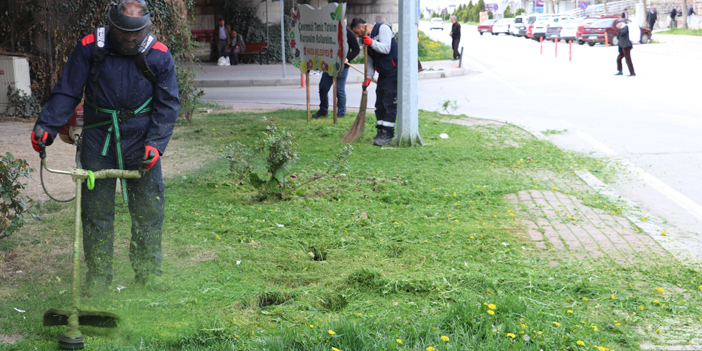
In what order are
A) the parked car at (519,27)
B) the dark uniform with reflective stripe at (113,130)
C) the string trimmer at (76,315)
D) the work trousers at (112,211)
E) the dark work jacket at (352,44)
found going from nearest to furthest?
the string trimmer at (76,315) → the dark uniform with reflective stripe at (113,130) → the work trousers at (112,211) → the dark work jacket at (352,44) → the parked car at (519,27)

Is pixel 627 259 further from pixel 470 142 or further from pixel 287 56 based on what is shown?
pixel 287 56

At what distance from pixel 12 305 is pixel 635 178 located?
6030 mm

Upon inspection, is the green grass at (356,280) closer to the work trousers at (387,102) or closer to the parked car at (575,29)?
the work trousers at (387,102)

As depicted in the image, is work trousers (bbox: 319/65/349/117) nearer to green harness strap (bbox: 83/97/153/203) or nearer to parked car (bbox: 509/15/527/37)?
green harness strap (bbox: 83/97/153/203)

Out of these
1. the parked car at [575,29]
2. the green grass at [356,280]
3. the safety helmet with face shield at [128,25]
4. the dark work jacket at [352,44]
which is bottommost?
the green grass at [356,280]

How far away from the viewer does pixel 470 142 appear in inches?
345

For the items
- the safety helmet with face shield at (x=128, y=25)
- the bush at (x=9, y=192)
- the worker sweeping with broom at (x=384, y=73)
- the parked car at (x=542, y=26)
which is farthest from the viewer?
the parked car at (x=542, y=26)

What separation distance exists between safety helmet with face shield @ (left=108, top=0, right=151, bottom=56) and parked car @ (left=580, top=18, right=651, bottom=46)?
36.2 meters

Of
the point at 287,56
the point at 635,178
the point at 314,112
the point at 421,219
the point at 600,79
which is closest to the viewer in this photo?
the point at 421,219

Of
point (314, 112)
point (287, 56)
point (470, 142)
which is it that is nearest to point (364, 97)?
point (470, 142)

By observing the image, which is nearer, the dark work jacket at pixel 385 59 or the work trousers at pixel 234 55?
the dark work jacket at pixel 385 59

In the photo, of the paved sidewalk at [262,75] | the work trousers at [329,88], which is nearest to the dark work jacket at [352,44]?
the work trousers at [329,88]

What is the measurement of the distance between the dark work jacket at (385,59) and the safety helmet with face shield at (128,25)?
5347 mm

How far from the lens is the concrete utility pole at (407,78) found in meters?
8.30
